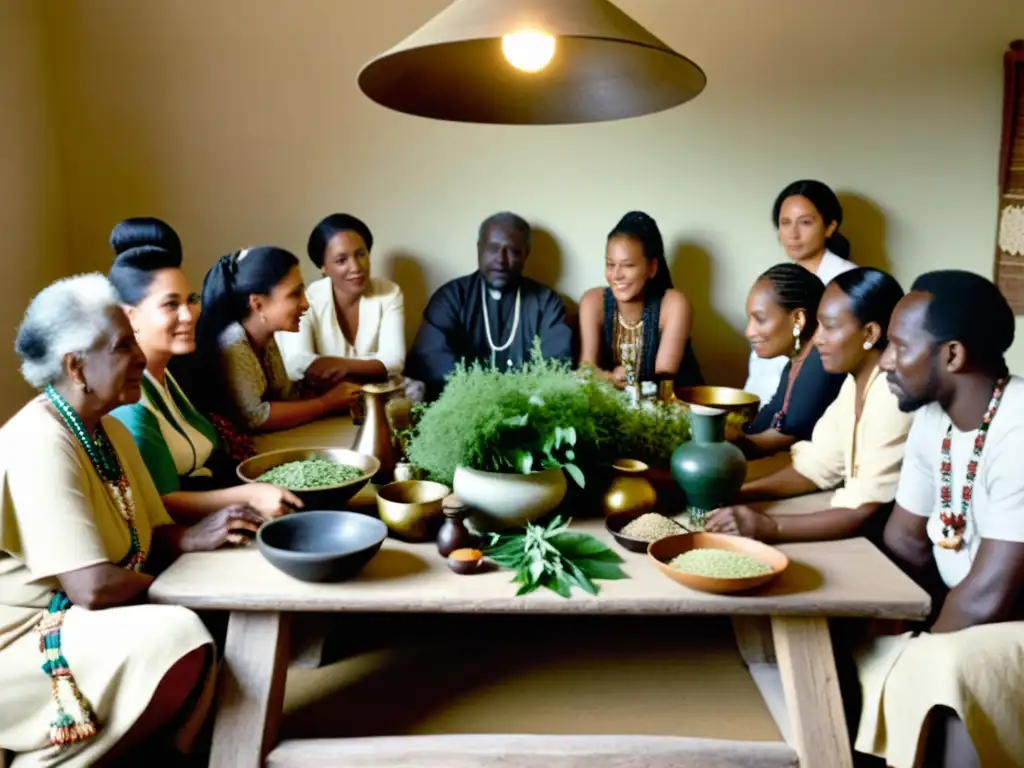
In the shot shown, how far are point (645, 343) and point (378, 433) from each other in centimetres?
203

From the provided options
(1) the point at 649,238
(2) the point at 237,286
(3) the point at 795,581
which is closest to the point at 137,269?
(2) the point at 237,286

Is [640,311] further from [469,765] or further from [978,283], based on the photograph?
[469,765]

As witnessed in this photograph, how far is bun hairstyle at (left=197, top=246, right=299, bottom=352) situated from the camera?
2.81 metres

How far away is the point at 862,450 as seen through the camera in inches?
80.4

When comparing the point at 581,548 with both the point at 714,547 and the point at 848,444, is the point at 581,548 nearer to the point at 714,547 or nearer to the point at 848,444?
the point at 714,547

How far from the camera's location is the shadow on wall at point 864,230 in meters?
4.25

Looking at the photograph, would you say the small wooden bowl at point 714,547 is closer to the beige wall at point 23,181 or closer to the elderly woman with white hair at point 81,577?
the elderly woman with white hair at point 81,577

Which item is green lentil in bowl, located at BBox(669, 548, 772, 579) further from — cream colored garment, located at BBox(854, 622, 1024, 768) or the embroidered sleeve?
the embroidered sleeve

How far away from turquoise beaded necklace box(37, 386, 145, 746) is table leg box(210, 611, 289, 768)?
0.75ft

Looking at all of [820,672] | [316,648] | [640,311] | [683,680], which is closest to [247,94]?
[640,311]

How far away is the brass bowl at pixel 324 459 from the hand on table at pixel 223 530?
12 centimetres

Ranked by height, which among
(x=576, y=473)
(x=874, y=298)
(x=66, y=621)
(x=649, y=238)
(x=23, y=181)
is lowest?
(x=66, y=621)

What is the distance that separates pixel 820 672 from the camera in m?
1.65

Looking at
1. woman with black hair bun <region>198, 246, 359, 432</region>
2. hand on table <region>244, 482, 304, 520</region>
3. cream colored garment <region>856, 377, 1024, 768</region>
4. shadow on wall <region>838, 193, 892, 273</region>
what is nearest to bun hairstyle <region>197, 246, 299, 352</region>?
woman with black hair bun <region>198, 246, 359, 432</region>
